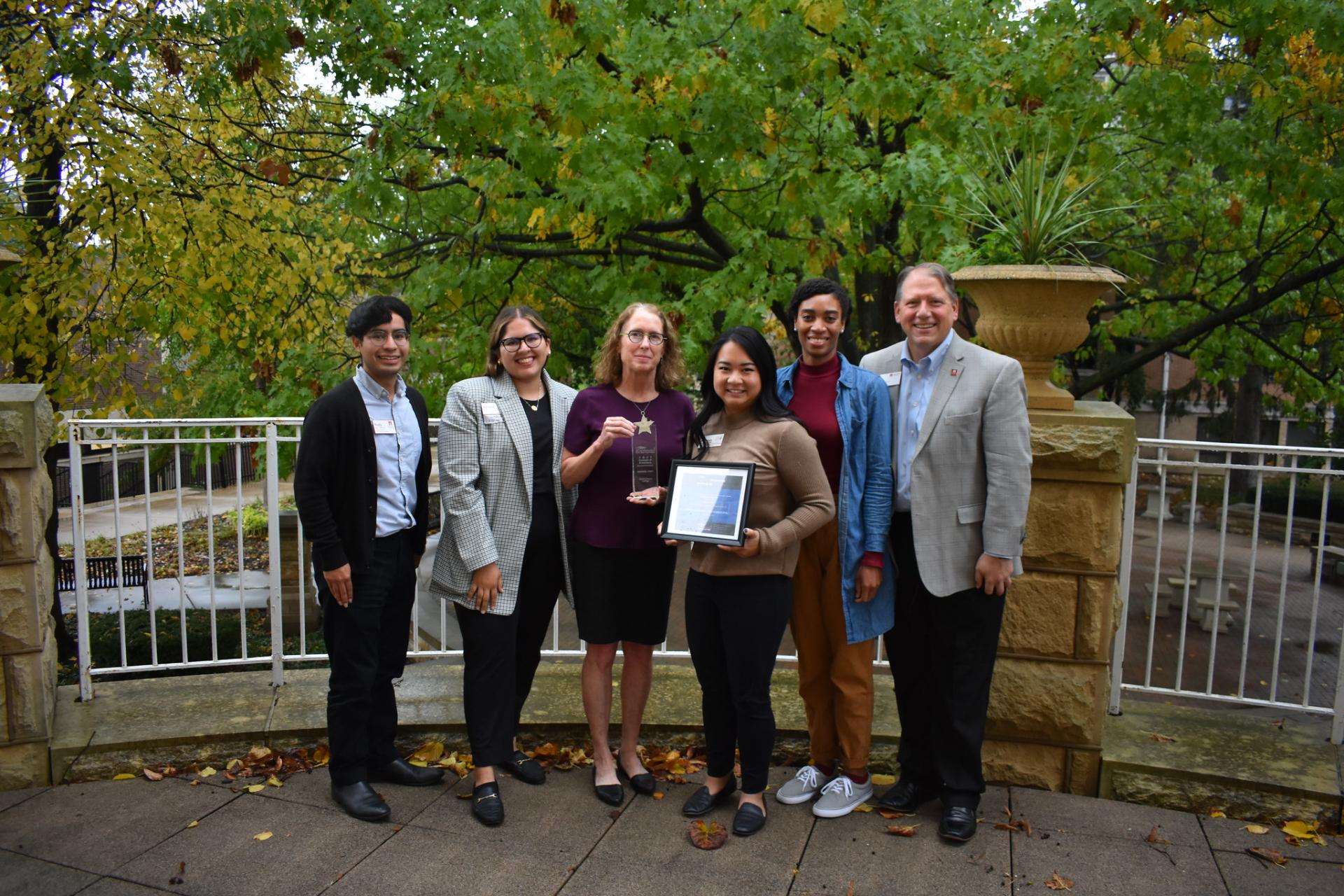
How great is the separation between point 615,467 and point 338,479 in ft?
3.36

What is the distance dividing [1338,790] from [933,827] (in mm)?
1522

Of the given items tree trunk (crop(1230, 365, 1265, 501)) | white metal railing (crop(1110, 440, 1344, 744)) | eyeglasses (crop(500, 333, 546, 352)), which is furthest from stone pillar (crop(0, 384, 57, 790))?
tree trunk (crop(1230, 365, 1265, 501))

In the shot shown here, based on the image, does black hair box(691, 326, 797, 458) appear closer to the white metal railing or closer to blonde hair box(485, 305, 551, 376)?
blonde hair box(485, 305, 551, 376)

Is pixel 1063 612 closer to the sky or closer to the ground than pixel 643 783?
closer to the sky

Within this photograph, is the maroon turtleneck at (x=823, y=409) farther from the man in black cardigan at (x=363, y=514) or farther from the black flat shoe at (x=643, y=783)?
the man in black cardigan at (x=363, y=514)

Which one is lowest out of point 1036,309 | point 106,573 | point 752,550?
point 106,573

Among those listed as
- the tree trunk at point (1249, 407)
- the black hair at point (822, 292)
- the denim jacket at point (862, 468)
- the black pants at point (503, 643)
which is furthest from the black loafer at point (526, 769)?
the tree trunk at point (1249, 407)

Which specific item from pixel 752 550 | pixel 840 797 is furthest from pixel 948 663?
pixel 752 550

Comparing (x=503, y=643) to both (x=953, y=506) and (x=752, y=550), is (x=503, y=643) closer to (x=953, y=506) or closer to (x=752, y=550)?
(x=752, y=550)

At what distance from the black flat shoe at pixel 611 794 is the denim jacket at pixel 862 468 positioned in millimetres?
1180

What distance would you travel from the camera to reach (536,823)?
368 cm

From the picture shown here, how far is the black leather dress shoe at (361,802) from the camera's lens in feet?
12.1

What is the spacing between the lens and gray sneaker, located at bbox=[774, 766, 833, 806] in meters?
3.80

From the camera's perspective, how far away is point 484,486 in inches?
148
